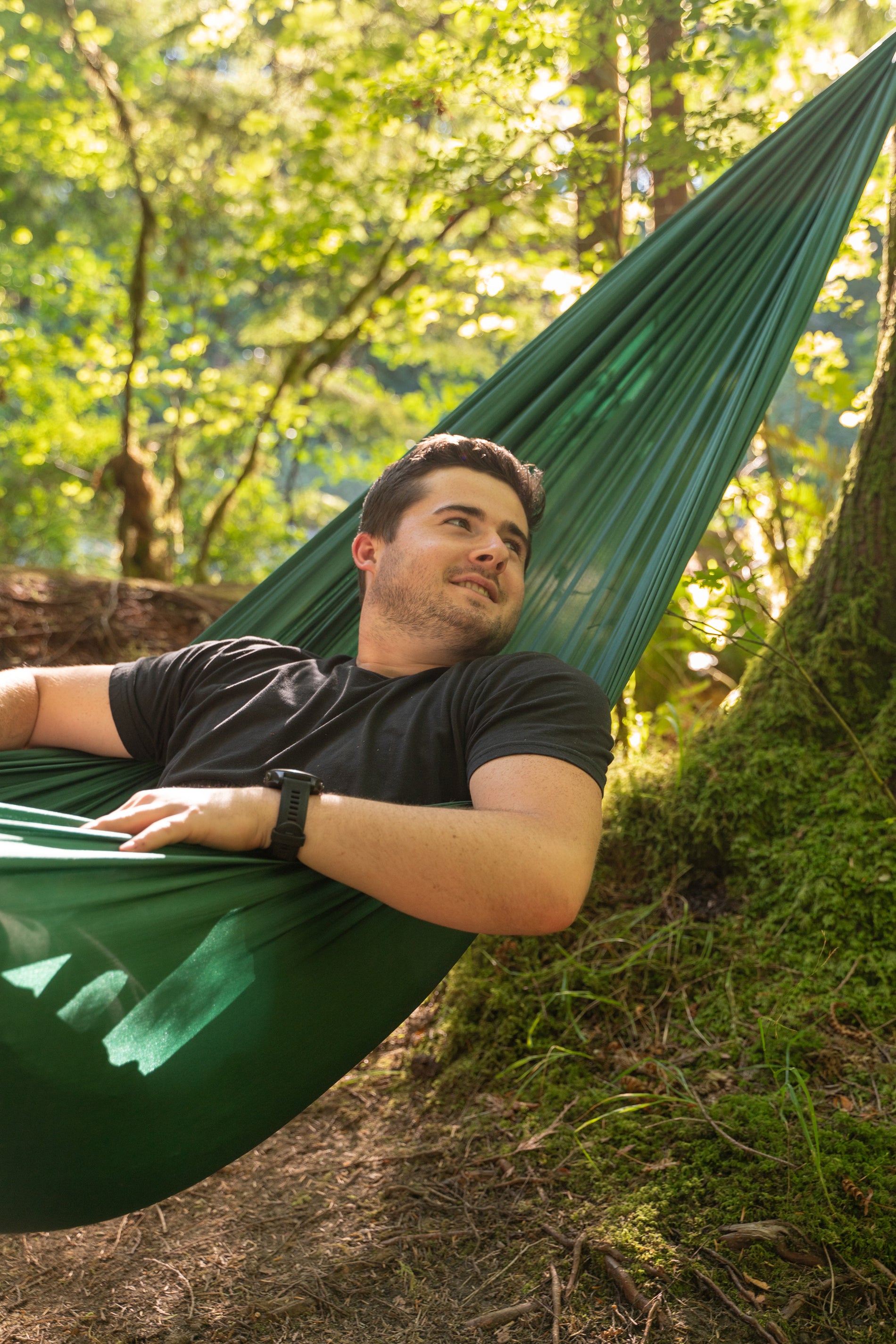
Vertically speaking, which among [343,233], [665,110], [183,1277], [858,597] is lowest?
[183,1277]

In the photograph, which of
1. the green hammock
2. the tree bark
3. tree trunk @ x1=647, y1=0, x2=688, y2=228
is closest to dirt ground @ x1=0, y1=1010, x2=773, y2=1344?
the green hammock

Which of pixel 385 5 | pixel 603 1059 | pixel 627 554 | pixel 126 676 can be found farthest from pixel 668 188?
pixel 385 5

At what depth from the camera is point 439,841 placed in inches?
33.6

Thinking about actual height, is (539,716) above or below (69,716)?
above

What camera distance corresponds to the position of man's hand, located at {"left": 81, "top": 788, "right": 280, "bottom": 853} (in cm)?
88

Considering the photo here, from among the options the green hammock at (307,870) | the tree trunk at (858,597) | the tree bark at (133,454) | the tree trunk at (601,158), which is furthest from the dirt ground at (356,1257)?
the tree bark at (133,454)

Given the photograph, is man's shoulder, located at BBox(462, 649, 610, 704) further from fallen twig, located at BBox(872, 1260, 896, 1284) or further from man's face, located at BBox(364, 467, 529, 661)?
fallen twig, located at BBox(872, 1260, 896, 1284)

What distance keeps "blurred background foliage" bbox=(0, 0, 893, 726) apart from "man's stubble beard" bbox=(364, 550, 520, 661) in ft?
1.35

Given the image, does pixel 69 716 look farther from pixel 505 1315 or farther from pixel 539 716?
pixel 505 1315

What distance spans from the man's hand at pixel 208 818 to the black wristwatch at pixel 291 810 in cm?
1

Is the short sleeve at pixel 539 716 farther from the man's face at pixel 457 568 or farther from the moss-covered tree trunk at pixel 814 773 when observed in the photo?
the moss-covered tree trunk at pixel 814 773

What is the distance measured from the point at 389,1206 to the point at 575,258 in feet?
10.4

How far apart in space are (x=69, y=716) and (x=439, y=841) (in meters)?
0.77

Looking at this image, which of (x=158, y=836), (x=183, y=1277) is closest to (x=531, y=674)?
(x=158, y=836)
